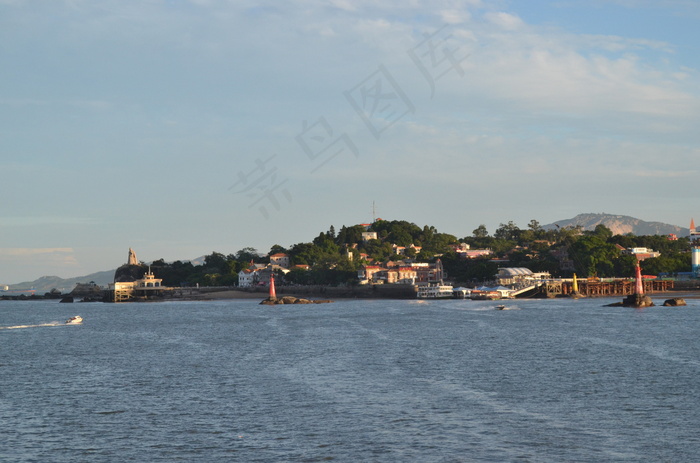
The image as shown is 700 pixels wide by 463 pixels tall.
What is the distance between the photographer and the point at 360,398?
33.5 meters

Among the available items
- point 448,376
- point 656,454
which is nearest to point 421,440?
point 656,454

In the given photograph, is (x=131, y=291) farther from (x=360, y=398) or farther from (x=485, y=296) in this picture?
(x=360, y=398)

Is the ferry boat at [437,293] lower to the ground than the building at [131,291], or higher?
lower

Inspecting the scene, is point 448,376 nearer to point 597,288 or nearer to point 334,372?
point 334,372

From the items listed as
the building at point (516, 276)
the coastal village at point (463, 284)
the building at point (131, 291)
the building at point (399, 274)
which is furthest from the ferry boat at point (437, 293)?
the building at point (131, 291)

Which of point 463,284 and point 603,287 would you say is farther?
point 463,284

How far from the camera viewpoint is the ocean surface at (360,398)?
25031 millimetres

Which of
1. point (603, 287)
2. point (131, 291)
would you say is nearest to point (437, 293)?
point (603, 287)

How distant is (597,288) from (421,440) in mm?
129481

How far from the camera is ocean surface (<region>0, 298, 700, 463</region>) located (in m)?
25.0

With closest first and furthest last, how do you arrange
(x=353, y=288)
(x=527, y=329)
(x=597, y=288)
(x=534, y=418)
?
(x=534, y=418)
(x=527, y=329)
(x=597, y=288)
(x=353, y=288)

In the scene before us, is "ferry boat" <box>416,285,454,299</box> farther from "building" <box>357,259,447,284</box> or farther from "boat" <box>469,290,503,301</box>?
"building" <box>357,259,447,284</box>

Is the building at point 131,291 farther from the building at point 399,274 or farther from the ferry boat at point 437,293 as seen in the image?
the ferry boat at point 437,293

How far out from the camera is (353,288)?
177m
